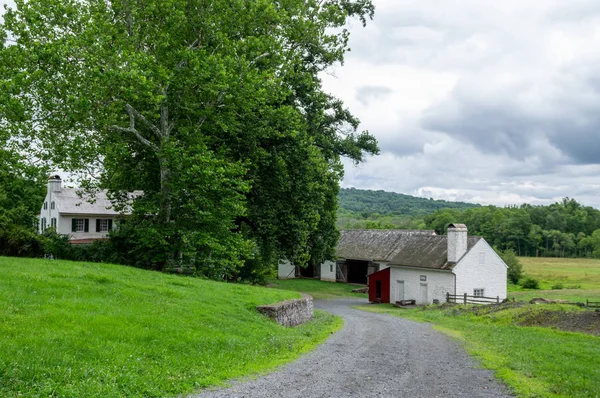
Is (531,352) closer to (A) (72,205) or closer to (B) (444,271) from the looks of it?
(B) (444,271)

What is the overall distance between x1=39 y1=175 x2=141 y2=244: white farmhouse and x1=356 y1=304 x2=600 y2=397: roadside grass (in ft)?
114

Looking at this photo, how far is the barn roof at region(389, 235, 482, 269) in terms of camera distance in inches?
1572

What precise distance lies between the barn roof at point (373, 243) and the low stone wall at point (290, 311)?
2904 centimetres

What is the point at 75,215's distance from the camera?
47500 mm

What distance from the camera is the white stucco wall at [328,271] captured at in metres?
60.2

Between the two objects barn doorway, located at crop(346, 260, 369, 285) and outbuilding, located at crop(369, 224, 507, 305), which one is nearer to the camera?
outbuilding, located at crop(369, 224, 507, 305)

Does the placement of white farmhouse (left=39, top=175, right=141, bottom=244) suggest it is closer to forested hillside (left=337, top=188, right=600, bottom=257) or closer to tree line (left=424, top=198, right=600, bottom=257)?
forested hillside (left=337, top=188, right=600, bottom=257)

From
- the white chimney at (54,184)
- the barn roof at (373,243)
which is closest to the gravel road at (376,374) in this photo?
the barn roof at (373,243)

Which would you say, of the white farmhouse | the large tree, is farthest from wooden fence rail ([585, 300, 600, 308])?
the white farmhouse

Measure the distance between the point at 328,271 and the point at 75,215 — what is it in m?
28.9

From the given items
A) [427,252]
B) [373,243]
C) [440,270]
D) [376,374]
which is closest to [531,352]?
[376,374]

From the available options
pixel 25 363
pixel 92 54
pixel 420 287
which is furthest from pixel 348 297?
pixel 25 363

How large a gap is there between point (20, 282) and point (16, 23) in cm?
1366

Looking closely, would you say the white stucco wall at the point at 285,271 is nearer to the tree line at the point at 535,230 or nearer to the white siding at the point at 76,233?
the white siding at the point at 76,233
